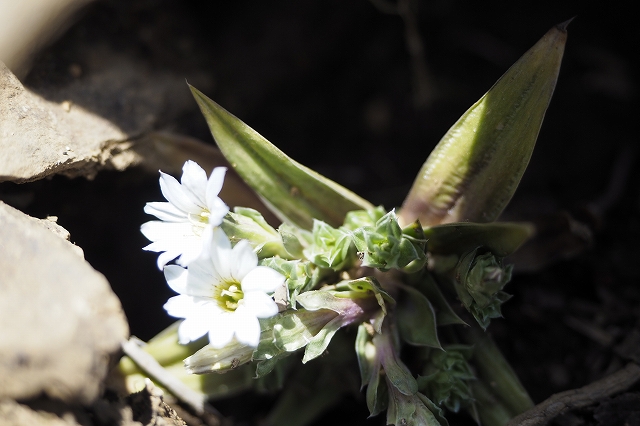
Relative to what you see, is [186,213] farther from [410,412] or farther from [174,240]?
[410,412]

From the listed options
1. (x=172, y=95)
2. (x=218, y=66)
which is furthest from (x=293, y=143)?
(x=172, y=95)

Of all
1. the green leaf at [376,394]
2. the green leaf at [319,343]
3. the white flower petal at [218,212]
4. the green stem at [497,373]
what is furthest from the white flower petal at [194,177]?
the green stem at [497,373]

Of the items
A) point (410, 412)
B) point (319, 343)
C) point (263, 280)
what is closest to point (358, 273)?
point (319, 343)

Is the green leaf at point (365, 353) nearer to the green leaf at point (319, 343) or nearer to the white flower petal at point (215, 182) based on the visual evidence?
the green leaf at point (319, 343)

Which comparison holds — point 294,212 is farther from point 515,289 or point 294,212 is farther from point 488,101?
point 515,289

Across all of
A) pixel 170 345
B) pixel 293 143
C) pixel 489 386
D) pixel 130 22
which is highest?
pixel 130 22
